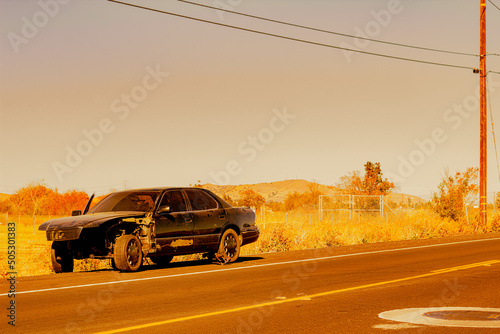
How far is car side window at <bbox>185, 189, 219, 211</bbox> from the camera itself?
1641cm

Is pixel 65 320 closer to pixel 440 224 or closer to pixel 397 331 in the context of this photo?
pixel 397 331

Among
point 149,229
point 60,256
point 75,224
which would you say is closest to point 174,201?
point 149,229

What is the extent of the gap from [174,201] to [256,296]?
553 centimetres

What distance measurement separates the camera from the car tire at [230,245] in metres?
16.7

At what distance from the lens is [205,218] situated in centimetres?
1633

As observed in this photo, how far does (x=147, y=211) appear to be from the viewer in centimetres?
1534

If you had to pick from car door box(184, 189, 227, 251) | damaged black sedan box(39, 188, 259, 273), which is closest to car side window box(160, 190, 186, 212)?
damaged black sedan box(39, 188, 259, 273)

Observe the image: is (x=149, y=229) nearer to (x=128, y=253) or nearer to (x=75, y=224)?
(x=128, y=253)

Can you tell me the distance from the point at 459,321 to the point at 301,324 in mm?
2051

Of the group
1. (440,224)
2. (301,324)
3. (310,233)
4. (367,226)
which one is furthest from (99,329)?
(440,224)

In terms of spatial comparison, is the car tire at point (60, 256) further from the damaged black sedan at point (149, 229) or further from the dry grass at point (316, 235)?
the dry grass at point (316, 235)

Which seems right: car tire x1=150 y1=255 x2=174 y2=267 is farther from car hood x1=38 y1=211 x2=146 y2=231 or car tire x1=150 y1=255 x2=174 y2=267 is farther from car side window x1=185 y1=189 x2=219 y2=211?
car hood x1=38 y1=211 x2=146 y2=231

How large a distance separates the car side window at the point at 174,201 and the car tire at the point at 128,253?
4.31 ft

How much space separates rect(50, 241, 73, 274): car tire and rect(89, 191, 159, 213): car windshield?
1255mm
